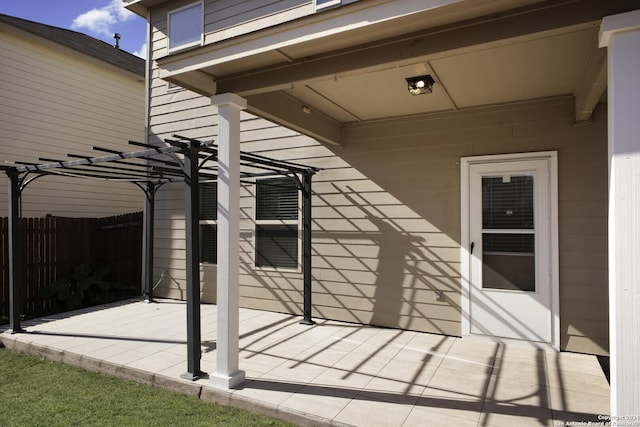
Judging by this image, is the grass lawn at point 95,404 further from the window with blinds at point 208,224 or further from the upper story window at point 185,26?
the upper story window at point 185,26

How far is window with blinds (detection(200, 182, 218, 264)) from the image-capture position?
638 cm

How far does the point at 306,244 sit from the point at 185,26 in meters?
3.46

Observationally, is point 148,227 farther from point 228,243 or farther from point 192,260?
point 228,243

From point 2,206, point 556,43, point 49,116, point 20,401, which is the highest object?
point 49,116

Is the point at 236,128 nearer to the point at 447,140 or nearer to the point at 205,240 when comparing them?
the point at 447,140

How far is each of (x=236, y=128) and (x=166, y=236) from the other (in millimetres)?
4081

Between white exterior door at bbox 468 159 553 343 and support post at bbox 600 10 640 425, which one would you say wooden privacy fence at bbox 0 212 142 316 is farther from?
support post at bbox 600 10 640 425

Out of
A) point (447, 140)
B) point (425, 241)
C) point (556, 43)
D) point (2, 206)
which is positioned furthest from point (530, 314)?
point (2, 206)

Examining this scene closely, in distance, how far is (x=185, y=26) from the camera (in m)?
5.64

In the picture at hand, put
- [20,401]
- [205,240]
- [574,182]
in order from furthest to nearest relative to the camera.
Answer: [205,240]
[574,182]
[20,401]

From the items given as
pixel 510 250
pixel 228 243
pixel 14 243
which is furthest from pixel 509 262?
pixel 14 243

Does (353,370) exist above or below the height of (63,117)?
below

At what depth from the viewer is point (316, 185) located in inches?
214

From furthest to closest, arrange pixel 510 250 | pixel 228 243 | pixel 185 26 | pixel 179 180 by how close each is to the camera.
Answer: pixel 179 180 → pixel 185 26 → pixel 510 250 → pixel 228 243
